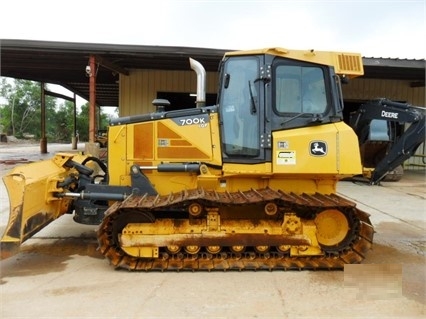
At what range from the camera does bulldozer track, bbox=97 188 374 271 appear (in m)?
4.27

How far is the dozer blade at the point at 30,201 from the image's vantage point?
4.22m

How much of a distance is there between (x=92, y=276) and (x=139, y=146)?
65.8 inches

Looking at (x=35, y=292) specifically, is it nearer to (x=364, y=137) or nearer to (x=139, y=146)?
(x=139, y=146)

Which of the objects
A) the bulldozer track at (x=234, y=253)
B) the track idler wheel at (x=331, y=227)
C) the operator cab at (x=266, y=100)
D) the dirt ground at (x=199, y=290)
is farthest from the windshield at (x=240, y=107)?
the dirt ground at (x=199, y=290)

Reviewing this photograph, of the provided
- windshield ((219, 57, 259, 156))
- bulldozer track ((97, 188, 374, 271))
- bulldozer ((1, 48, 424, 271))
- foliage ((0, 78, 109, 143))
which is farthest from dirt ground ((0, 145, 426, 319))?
foliage ((0, 78, 109, 143))

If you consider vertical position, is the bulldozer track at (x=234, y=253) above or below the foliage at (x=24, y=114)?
below

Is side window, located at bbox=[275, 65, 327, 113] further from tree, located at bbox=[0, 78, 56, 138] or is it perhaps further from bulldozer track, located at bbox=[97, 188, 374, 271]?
tree, located at bbox=[0, 78, 56, 138]

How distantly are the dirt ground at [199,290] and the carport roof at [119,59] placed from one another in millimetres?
7823

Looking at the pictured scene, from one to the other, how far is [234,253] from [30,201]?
8.27ft

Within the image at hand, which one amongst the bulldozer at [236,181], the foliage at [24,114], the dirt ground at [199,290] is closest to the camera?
the dirt ground at [199,290]

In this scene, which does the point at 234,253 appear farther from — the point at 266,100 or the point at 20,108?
the point at 20,108

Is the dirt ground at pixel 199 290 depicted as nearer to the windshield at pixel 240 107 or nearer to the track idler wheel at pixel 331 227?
the track idler wheel at pixel 331 227

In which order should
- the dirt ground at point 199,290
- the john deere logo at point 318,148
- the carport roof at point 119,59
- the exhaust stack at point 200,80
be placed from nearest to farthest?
the dirt ground at point 199,290 → the john deere logo at point 318,148 → the exhaust stack at point 200,80 → the carport roof at point 119,59

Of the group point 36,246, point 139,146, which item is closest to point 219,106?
point 139,146
